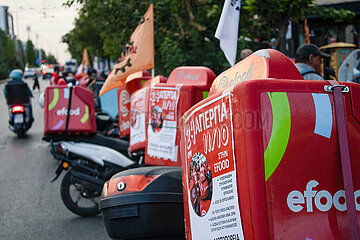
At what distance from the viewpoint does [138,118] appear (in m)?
5.23

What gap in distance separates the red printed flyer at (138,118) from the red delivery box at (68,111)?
126 centimetres

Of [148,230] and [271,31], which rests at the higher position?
[271,31]

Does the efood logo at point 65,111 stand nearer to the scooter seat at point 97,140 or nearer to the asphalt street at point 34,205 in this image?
the scooter seat at point 97,140

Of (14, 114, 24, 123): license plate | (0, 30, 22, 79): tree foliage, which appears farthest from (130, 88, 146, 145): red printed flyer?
(0, 30, 22, 79): tree foliage

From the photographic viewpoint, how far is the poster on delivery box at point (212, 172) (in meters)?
2.03

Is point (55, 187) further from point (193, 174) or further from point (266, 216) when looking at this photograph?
point (266, 216)

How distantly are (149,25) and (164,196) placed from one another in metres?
4.98

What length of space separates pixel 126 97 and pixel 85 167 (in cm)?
200

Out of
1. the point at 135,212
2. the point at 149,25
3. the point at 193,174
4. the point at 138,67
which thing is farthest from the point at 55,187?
the point at 193,174

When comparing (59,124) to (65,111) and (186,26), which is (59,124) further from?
(186,26)

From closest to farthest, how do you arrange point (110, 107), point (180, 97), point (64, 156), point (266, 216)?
point (266, 216)
point (180, 97)
point (64, 156)
point (110, 107)

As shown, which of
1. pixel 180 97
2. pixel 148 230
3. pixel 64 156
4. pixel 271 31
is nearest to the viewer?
pixel 148 230

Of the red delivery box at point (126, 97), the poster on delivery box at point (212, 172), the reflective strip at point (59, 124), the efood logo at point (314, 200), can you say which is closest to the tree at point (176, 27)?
the red delivery box at point (126, 97)

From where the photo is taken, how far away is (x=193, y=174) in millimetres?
2385
